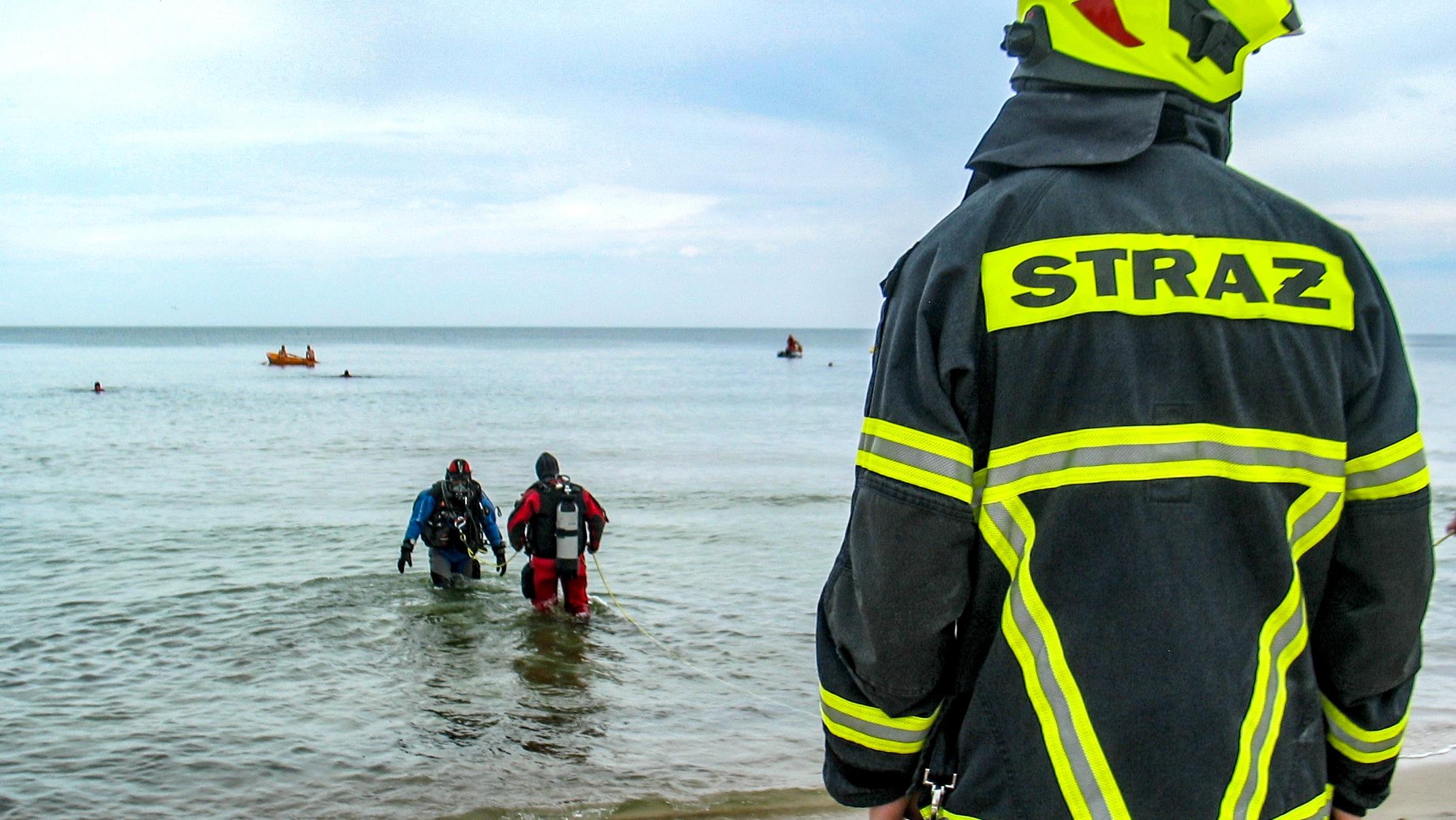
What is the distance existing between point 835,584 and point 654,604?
9765 mm

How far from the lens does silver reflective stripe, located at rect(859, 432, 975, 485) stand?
54.4 inches

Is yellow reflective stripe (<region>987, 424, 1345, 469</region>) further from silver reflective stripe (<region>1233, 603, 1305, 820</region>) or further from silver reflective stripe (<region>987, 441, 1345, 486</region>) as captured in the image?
silver reflective stripe (<region>1233, 603, 1305, 820</region>)

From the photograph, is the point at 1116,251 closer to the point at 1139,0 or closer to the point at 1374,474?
the point at 1139,0

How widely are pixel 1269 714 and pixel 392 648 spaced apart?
8727 mm

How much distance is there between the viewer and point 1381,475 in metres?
1.46

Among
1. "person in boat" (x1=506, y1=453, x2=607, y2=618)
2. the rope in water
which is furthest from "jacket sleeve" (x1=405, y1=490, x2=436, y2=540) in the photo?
the rope in water

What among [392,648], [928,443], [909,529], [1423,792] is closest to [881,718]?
[909,529]

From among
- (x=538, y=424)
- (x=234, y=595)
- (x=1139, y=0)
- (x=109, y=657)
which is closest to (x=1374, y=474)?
(x=1139, y=0)

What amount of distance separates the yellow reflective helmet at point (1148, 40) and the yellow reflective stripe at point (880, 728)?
86 centimetres

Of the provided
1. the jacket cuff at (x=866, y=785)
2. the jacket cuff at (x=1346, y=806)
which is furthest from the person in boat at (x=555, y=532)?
the jacket cuff at (x=1346, y=806)

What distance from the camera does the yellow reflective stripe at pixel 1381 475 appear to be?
4.80 ft

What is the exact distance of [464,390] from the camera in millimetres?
53938

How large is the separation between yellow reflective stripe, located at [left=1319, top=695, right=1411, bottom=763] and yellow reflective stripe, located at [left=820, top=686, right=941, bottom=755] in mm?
541

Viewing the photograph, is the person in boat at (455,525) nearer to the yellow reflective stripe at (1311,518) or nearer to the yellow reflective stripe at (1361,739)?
the yellow reflective stripe at (1361,739)
